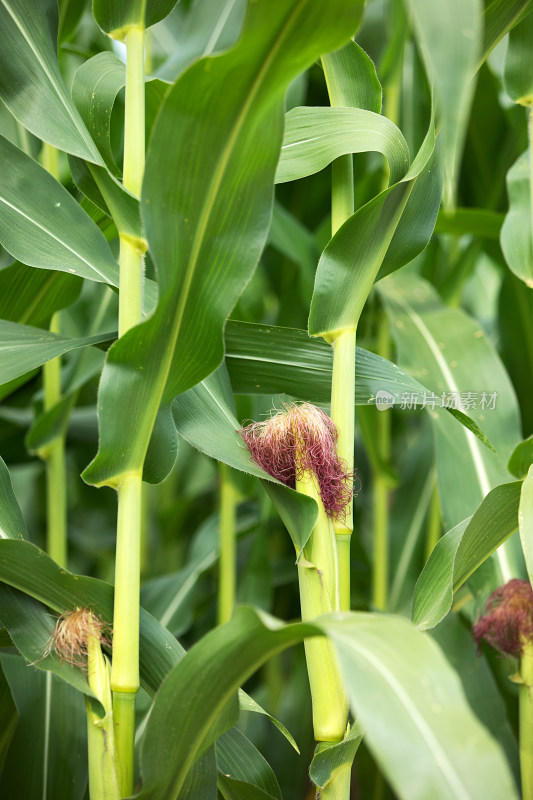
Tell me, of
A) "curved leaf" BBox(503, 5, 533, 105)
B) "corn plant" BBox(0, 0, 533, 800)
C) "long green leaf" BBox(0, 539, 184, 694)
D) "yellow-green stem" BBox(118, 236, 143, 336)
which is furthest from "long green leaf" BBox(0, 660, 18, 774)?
"curved leaf" BBox(503, 5, 533, 105)

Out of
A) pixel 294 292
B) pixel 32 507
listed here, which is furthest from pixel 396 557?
pixel 32 507

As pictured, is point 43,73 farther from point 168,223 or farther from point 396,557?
point 396,557

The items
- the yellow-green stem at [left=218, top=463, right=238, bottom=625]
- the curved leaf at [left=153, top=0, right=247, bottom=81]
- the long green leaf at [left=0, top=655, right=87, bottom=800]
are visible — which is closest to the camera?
the long green leaf at [left=0, top=655, right=87, bottom=800]

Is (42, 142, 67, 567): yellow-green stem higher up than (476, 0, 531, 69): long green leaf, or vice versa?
(476, 0, 531, 69): long green leaf

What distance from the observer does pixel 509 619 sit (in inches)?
25.0

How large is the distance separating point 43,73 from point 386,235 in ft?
0.99

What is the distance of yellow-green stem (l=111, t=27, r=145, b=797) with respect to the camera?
49 centimetres

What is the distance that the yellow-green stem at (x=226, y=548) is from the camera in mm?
974

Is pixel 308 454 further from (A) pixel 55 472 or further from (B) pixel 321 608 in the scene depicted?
(A) pixel 55 472

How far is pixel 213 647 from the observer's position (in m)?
0.41

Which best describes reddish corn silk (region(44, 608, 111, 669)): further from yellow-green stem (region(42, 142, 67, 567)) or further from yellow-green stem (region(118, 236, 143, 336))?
yellow-green stem (region(42, 142, 67, 567))

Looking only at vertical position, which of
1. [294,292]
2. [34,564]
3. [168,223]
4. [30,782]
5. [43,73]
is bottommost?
[30,782]

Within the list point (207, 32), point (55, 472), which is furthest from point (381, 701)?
point (207, 32)

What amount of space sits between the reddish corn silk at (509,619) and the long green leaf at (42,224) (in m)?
0.45
